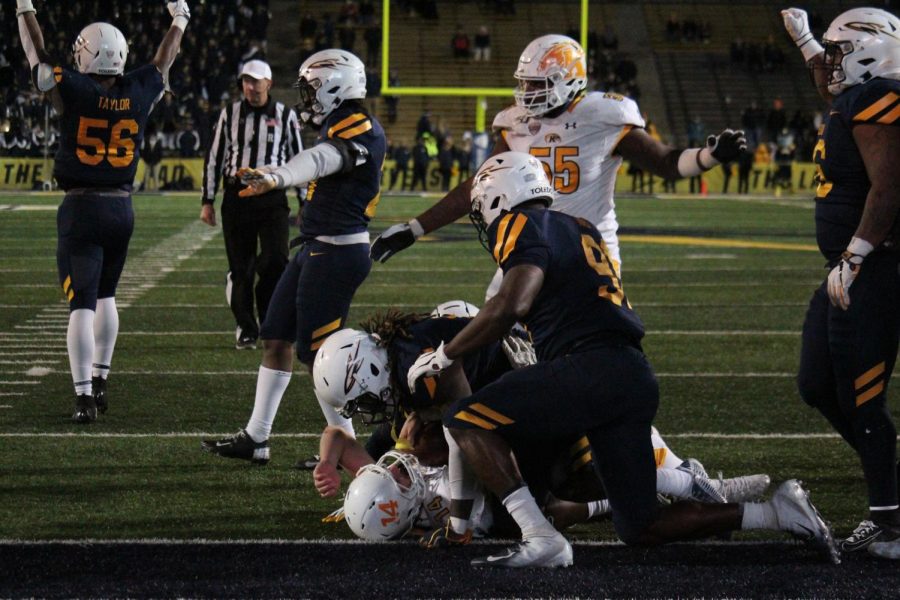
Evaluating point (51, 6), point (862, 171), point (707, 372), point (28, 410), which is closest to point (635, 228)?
point (707, 372)

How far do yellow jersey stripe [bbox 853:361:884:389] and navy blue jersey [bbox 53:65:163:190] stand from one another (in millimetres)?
3389

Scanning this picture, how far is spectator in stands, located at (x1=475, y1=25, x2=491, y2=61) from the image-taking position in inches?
1233

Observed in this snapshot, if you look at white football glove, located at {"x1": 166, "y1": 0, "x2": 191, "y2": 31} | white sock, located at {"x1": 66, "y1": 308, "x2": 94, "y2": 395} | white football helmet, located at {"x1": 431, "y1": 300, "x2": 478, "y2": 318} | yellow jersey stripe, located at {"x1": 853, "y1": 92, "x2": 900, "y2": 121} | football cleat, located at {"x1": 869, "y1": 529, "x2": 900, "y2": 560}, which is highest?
white football glove, located at {"x1": 166, "y1": 0, "x2": 191, "y2": 31}

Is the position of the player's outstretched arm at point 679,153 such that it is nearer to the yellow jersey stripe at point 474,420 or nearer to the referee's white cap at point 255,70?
the yellow jersey stripe at point 474,420

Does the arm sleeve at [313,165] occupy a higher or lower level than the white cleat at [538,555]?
higher

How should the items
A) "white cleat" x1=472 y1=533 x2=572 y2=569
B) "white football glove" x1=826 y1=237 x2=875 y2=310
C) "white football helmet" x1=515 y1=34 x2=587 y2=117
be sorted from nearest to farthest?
"white cleat" x1=472 y1=533 x2=572 y2=569, "white football glove" x1=826 y1=237 x2=875 y2=310, "white football helmet" x1=515 y1=34 x2=587 y2=117

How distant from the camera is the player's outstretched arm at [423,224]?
494 centimetres

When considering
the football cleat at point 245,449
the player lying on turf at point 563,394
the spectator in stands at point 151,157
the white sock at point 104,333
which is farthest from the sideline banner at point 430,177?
the player lying on turf at point 563,394

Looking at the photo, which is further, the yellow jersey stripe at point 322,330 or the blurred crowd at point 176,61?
the blurred crowd at point 176,61

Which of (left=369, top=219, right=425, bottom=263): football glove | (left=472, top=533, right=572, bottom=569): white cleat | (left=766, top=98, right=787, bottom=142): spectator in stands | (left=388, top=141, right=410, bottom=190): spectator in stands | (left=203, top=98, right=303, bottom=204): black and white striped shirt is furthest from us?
(left=766, top=98, right=787, bottom=142): spectator in stands

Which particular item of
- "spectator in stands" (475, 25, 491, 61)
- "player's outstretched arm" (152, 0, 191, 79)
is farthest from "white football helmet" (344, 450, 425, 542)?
"spectator in stands" (475, 25, 491, 61)

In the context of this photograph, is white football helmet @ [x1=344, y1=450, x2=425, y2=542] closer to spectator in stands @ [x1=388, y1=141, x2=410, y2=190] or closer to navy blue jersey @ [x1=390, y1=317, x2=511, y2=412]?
navy blue jersey @ [x1=390, y1=317, x2=511, y2=412]

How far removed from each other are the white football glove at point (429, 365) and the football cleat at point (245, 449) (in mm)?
1490

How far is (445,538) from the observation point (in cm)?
424
